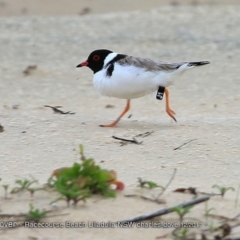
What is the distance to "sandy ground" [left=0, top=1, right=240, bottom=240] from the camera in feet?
14.1

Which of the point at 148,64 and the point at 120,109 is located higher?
the point at 148,64

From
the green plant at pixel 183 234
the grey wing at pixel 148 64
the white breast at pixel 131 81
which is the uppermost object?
the grey wing at pixel 148 64

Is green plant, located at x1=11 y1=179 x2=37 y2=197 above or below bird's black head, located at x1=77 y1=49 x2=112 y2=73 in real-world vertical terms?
below

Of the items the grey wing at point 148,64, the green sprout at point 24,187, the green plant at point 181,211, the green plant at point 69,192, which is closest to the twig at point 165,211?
the green plant at point 181,211

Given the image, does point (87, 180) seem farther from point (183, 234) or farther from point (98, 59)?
point (98, 59)

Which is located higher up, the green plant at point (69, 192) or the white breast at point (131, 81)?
the white breast at point (131, 81)


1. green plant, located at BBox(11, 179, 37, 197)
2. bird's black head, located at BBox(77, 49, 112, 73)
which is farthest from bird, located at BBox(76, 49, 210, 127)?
green plant, located at BBox(11, 179, 37, 197)

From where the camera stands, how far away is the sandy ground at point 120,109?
4305mm

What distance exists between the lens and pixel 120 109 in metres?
8.16

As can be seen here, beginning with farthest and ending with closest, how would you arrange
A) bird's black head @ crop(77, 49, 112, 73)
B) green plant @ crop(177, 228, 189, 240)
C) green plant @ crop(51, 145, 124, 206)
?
bird's black head @ crop(77, 49, 112, 73), green plant @ crop(51, 145, 124, 206), green plant @ crop(177, 228, 189, 240)

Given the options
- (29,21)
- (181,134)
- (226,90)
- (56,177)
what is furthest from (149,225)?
(29,21)

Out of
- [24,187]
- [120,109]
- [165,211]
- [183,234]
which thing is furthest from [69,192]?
[120,109]

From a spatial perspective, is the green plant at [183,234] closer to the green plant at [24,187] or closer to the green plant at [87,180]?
the green plant at [87,180]

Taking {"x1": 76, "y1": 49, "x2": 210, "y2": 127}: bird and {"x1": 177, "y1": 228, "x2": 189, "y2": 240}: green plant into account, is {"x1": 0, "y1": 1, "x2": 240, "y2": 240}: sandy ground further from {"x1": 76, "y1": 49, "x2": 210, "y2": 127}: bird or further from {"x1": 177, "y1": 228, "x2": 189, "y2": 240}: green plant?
{"x1": 76, "y1": 49, "x2": 210, "y2": 127}: bird
